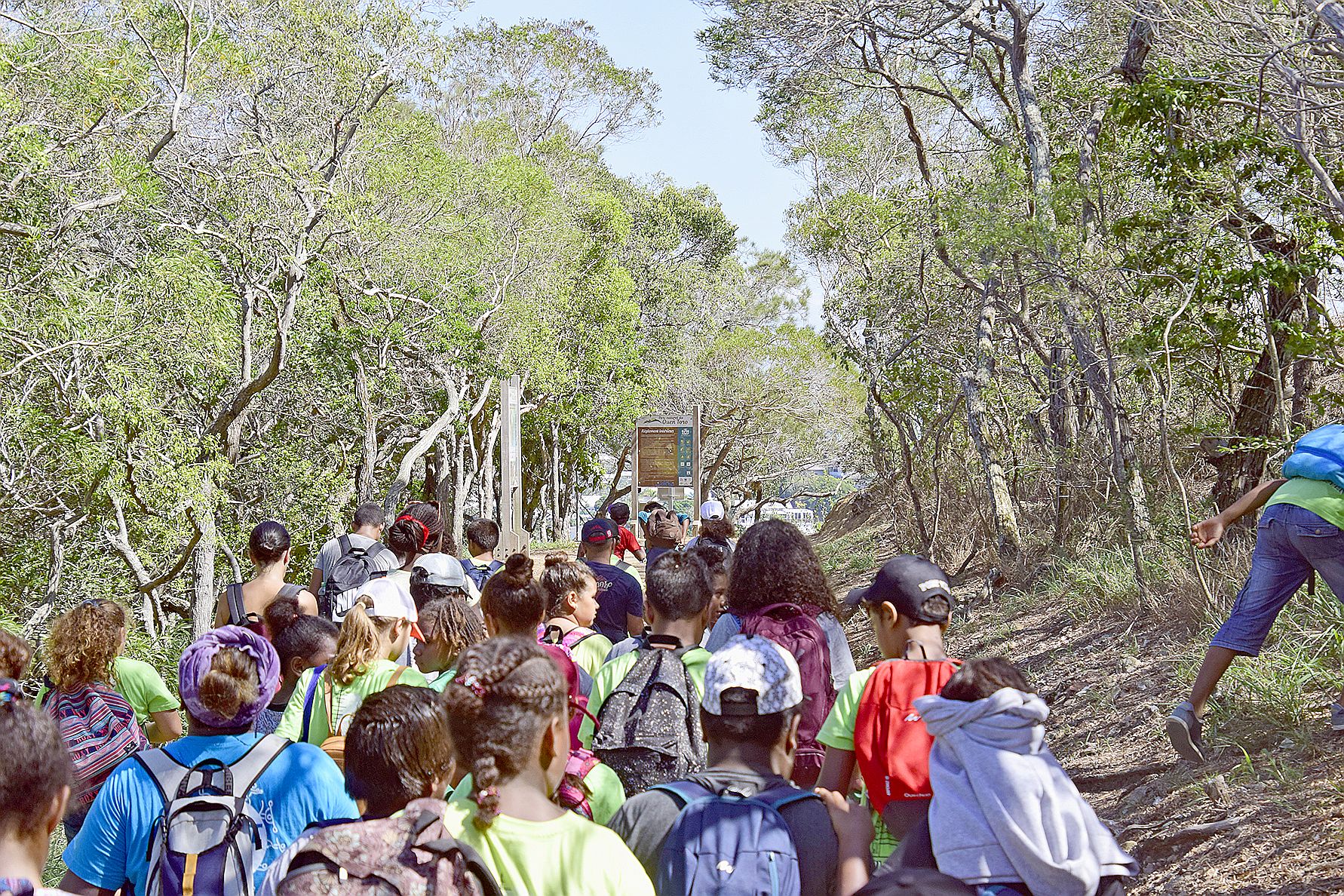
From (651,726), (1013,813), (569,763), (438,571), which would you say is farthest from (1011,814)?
(438,571)

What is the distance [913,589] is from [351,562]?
377 cm

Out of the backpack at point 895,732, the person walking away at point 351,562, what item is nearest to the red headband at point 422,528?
the person walking away at point 351,562

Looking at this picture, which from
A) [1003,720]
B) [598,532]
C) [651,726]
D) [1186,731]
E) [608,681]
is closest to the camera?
[1003,720]

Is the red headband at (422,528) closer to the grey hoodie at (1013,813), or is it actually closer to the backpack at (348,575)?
the backpack at (348,575)

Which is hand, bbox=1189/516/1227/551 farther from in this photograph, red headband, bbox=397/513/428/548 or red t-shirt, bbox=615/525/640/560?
red t-shirt, bbox=615/525/640/560

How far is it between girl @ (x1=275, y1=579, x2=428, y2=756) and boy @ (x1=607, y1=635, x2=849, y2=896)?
1.36 m

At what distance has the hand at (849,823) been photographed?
99.9 inches

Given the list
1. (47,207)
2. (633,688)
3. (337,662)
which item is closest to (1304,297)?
(633,688)

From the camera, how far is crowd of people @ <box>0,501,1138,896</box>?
217 centimetres

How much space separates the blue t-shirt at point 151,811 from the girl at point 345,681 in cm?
81

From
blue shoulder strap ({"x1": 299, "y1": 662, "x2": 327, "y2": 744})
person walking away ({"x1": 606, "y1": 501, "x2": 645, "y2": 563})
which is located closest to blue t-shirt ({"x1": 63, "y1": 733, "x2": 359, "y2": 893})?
blue shoulder strap ({"x1": 299, "y1": 662, "x2": 327, "y2": 744})

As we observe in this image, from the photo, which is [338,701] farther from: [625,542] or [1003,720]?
[625,542]

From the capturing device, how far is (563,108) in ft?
119

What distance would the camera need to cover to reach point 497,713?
2268mm
